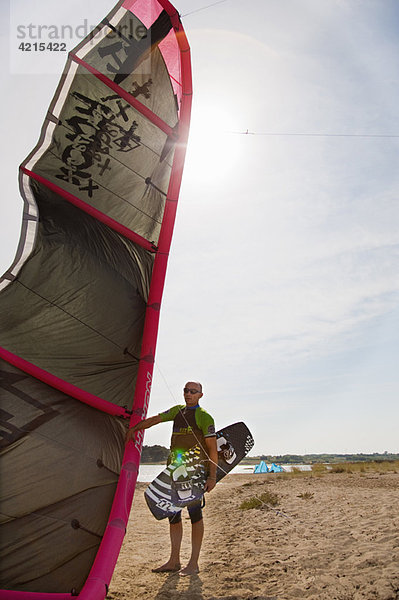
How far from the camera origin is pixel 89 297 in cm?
396

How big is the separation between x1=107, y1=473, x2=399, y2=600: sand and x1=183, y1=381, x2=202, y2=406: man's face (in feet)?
5.26

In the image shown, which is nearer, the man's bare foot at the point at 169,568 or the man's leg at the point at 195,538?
the man's leg at the point at 195,538

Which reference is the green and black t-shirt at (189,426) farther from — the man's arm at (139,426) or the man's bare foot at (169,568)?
the man's bare foot at (169,568)

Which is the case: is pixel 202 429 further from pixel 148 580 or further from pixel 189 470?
pixel 148 580

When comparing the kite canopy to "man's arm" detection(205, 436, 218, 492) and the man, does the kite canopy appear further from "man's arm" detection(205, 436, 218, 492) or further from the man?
"man's arm" detection(205, 436, 218, 492)

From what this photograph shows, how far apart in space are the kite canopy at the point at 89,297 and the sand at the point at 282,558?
0.93 meters

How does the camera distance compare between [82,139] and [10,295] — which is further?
[82,139]

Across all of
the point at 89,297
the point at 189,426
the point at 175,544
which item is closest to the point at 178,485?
the point at 189,426

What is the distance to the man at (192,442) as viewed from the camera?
4027 millimetres

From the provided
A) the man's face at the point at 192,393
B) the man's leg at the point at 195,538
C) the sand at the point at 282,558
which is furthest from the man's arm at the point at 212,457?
the sand at the point at 282,558

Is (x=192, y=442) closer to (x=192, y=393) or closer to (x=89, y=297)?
(x=192, y=393)

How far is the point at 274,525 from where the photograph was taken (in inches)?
262

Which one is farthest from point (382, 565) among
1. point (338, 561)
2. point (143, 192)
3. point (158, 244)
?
point (143, 192)

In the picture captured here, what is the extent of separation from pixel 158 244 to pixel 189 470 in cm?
246
